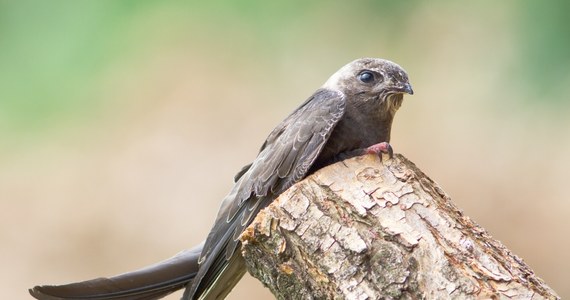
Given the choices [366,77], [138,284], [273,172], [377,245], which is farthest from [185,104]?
[377,245]

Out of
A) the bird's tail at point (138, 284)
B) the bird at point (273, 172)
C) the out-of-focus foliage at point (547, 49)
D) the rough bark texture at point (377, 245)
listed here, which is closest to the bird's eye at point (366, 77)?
the bird at point (273, 172)

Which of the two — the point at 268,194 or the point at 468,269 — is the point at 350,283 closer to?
the point at 468,269

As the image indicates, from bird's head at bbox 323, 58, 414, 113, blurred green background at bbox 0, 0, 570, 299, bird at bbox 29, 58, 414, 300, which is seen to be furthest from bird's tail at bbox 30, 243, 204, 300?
blurred green background at bbox 0, 0, 570, 299

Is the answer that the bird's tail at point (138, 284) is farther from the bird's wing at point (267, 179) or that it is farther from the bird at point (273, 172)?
the bird's wing at point (267, 179)

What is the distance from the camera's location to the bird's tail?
3689mm

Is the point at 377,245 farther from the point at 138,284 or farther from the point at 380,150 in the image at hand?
the point at 138,284

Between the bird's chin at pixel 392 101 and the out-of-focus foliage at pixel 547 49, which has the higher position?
the out-of-focus foliage at pixel 547 49

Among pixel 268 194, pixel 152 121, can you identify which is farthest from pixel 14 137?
pixel 268 194

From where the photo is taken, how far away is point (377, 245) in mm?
3021

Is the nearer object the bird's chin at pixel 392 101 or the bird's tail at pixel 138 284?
the bird's tail at pixel 138 284

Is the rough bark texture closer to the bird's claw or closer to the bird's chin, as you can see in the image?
the bird's claw

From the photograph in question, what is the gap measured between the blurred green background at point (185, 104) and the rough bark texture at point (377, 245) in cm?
304

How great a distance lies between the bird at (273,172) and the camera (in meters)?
3.91

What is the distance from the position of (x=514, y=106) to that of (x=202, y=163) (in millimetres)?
2502
